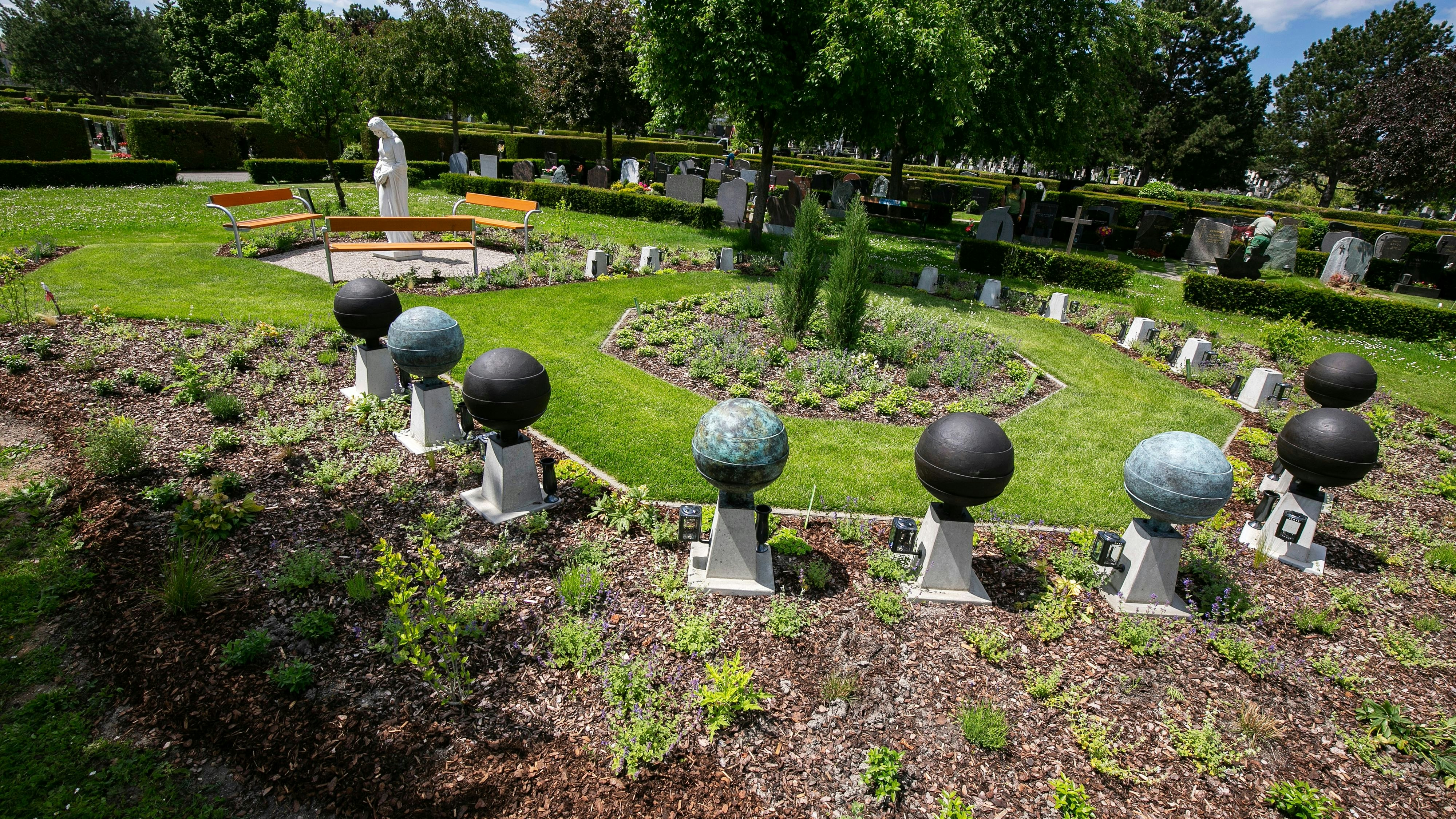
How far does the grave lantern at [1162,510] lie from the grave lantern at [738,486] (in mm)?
2763

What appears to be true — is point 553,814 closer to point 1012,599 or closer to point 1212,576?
point 1012,599

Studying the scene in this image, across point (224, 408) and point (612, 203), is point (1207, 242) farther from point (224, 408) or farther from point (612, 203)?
point (224, 408)

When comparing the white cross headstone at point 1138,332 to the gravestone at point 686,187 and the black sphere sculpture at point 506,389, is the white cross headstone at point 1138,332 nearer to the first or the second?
the black sphere sculpture at point 506,389

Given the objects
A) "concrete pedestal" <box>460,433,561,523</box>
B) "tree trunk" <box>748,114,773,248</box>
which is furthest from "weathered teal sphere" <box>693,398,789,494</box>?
"tree trunk" <box>748,114,773,248</box>

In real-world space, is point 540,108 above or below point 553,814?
above

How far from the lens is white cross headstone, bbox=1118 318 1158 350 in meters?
11.6

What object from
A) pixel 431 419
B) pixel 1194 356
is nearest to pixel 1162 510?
pixel 431 419

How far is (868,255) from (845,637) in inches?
232

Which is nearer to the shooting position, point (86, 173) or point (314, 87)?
point (314, 87)

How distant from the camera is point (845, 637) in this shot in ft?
15.2

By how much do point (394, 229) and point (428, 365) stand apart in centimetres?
727

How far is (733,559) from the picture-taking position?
16.5 feet

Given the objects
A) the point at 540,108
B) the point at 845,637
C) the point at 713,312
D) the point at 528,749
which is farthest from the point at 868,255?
the point at 540,108

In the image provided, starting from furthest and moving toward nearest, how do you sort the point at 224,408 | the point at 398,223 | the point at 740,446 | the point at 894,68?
the point at 894,68
the point at 398,223
the point at 224,408
the point at 740,446
